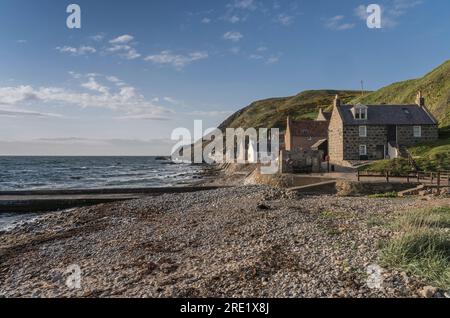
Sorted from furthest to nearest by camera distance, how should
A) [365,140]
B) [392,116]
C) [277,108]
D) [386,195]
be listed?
[277,108]
[392,116]
[365,140]
[386,195]

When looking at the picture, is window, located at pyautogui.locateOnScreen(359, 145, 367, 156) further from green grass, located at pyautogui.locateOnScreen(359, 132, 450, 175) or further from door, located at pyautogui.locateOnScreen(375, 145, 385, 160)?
green grass, located at pyautogui.locateOnScreen(359, 132, 450, 175)

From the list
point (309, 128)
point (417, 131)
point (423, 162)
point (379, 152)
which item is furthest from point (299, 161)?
point (309, 128)

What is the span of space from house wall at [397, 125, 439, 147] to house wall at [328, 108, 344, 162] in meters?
7.35

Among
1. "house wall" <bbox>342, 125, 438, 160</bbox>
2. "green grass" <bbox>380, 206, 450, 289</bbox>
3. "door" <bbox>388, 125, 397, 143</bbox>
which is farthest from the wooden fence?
"green grass" <bbox>380, 206, 450, 289</bbox>

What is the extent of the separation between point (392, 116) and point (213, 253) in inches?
1688

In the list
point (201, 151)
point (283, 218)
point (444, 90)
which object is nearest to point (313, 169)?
point (283, 218)

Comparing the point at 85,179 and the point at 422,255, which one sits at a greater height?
the point at 422,255

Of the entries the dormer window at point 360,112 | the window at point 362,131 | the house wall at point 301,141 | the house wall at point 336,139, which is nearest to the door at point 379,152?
the window at point 362,131

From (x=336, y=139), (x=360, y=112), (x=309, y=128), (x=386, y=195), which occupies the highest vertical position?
(x=360, y=112)

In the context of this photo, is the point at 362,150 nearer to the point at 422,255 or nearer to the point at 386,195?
the point at 386,195

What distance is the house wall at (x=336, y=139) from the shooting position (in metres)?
47.2

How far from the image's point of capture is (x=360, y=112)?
157ft
